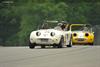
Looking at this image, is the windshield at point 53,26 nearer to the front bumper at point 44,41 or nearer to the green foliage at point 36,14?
the front bumper at point 44,41

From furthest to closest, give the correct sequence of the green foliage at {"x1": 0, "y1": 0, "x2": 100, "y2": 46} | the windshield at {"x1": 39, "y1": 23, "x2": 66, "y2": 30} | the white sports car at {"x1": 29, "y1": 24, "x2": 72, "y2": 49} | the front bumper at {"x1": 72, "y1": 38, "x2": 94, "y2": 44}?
1. the green foliage at {"x1": 0, "y1": 0, "x2": 100, "y2": 46}
2. the front bumper at {"x1": 72, "y1": 38, "x2": 94, "y2": 44}
3. the windshield at {"x1": 39, "y1": 23, "x2": 66, "y2": 30}
4. the white sports car at {"x1": 29, "y1": 24, "x2": 72, "y2": 49}

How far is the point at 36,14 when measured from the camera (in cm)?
4256

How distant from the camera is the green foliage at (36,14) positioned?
38806mm

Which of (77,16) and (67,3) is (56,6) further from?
(77,16)

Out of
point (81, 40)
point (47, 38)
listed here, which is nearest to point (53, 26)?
point (47, 38)

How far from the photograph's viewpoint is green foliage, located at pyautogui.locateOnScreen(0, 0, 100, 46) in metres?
38.8

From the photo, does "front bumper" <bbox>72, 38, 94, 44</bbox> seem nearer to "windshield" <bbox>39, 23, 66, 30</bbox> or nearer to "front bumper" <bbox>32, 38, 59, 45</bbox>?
"windshield" <bbox>39, 23, 66, 30</bbox>

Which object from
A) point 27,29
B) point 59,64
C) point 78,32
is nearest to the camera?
point 59,64

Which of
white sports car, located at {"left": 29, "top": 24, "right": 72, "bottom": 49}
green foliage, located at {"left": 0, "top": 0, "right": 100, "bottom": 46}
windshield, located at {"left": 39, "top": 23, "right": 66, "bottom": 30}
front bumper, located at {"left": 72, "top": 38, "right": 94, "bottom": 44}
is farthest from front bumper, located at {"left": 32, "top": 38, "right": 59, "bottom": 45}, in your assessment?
green foliage, located at {"left": 0, "top": 0, "right": 100, "bottom": 46}

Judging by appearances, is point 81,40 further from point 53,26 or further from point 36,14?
point 36,14

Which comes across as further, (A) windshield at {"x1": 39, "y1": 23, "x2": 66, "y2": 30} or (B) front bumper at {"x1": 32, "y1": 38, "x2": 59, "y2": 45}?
(A) windshield at {"x1": 39, "y1": 23, "x2": 66, "y2": 30}

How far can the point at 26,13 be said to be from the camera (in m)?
43.4

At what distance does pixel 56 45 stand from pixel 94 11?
23.2 meters

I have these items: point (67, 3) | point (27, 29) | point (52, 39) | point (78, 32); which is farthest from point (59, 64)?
point (67, 3)
